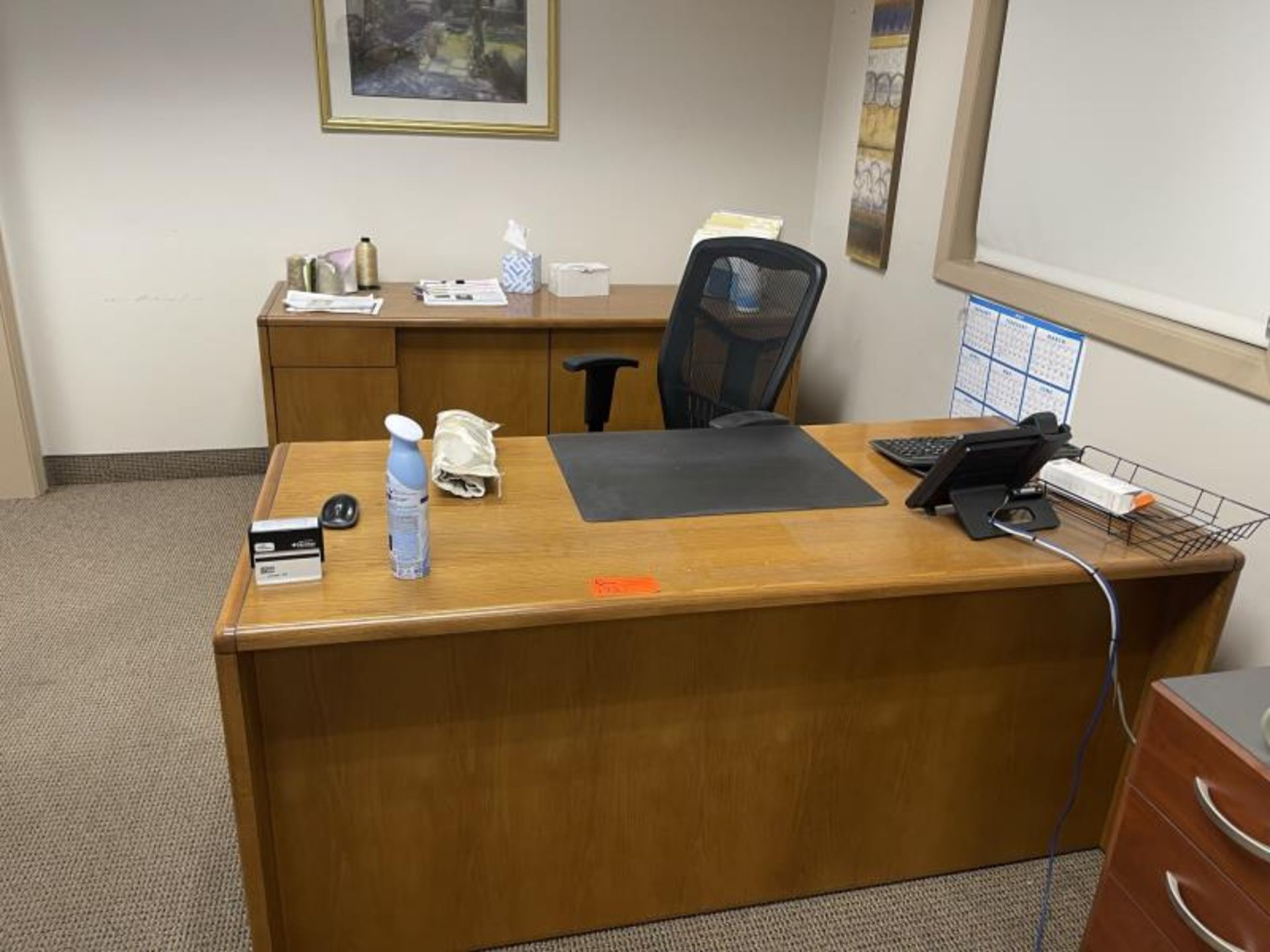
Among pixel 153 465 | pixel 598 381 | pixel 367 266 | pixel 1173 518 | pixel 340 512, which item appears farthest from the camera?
pixel 153 465

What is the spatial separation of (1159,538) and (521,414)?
2128mm

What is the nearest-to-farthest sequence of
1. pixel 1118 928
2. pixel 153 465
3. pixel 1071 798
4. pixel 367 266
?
pixel 1118 928, pixel 1071 798, pixel 367 266, pixel 153 465

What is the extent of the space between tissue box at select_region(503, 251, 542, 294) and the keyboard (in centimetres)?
178

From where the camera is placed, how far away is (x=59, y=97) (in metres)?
3.15

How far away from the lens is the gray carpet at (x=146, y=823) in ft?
5.87

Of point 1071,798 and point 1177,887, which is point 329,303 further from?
point 1177,887

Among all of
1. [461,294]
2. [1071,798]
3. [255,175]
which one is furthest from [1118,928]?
[255,175]

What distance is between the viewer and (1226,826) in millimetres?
1271

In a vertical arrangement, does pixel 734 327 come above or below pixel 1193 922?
above

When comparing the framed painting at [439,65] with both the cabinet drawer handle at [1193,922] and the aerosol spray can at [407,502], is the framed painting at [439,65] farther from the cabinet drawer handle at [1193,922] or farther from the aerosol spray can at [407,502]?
the cabinet drawer handle at [1193,922]

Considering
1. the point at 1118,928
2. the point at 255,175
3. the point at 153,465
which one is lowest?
the point at 153,465

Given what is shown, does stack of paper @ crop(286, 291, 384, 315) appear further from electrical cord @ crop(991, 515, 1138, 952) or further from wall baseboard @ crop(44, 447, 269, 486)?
electrical cord @ crop(991, 515, 1138, 952)

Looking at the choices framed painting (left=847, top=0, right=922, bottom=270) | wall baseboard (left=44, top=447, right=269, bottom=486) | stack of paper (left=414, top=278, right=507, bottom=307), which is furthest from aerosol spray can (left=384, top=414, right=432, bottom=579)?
wall baseboard (left=44, top=447, right=269, bottom=486)

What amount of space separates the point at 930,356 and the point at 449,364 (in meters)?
1.60
